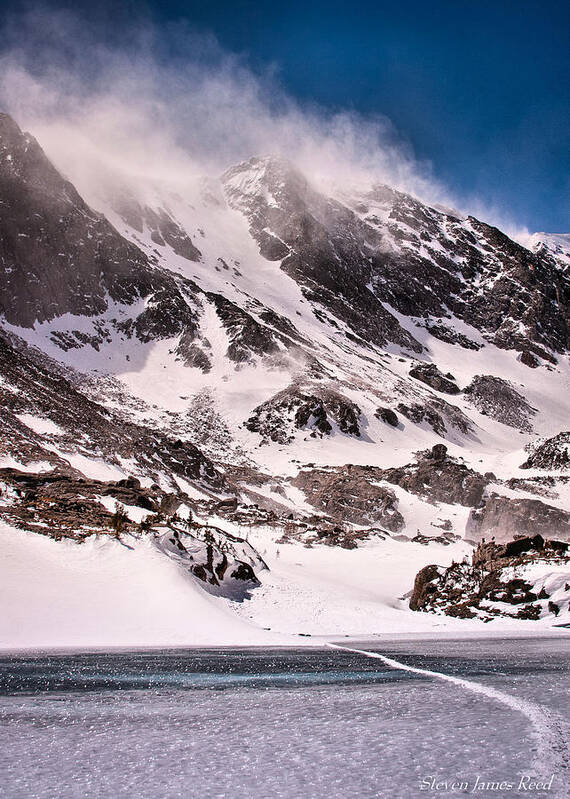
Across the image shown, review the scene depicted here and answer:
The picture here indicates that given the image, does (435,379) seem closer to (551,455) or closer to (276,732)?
(551,455)

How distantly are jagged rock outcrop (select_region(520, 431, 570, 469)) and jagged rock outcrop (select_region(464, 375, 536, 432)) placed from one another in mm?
38532

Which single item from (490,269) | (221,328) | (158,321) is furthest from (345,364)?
(490,269)

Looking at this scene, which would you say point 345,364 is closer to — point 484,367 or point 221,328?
point 221,328

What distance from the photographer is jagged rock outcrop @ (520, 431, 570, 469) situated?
4550 centimetres

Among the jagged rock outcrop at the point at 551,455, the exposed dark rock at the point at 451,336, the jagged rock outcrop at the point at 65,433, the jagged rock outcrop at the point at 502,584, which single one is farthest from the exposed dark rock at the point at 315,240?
the jagged rock outcrop at the point at 502,584

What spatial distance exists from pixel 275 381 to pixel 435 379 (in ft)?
121

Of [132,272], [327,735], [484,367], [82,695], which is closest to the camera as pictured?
[327,735]

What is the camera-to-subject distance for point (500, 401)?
303 feet

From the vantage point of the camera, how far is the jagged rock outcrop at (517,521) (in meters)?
34.3

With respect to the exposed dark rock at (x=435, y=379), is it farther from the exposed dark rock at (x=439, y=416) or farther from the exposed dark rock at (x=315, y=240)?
the exposed dark rock at (x=315, y=240)

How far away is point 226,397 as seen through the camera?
63094 mm

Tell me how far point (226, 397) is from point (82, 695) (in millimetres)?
58554

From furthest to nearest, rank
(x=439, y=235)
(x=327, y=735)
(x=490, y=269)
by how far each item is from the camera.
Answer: (x=439, y=235)
(x=490, y=269)
(x=327, y=735)

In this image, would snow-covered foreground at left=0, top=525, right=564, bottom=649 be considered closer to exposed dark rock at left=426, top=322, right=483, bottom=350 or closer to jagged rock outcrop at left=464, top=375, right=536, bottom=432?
jagged rock outcrop at left=464, top=375, right=536, bottom=432
